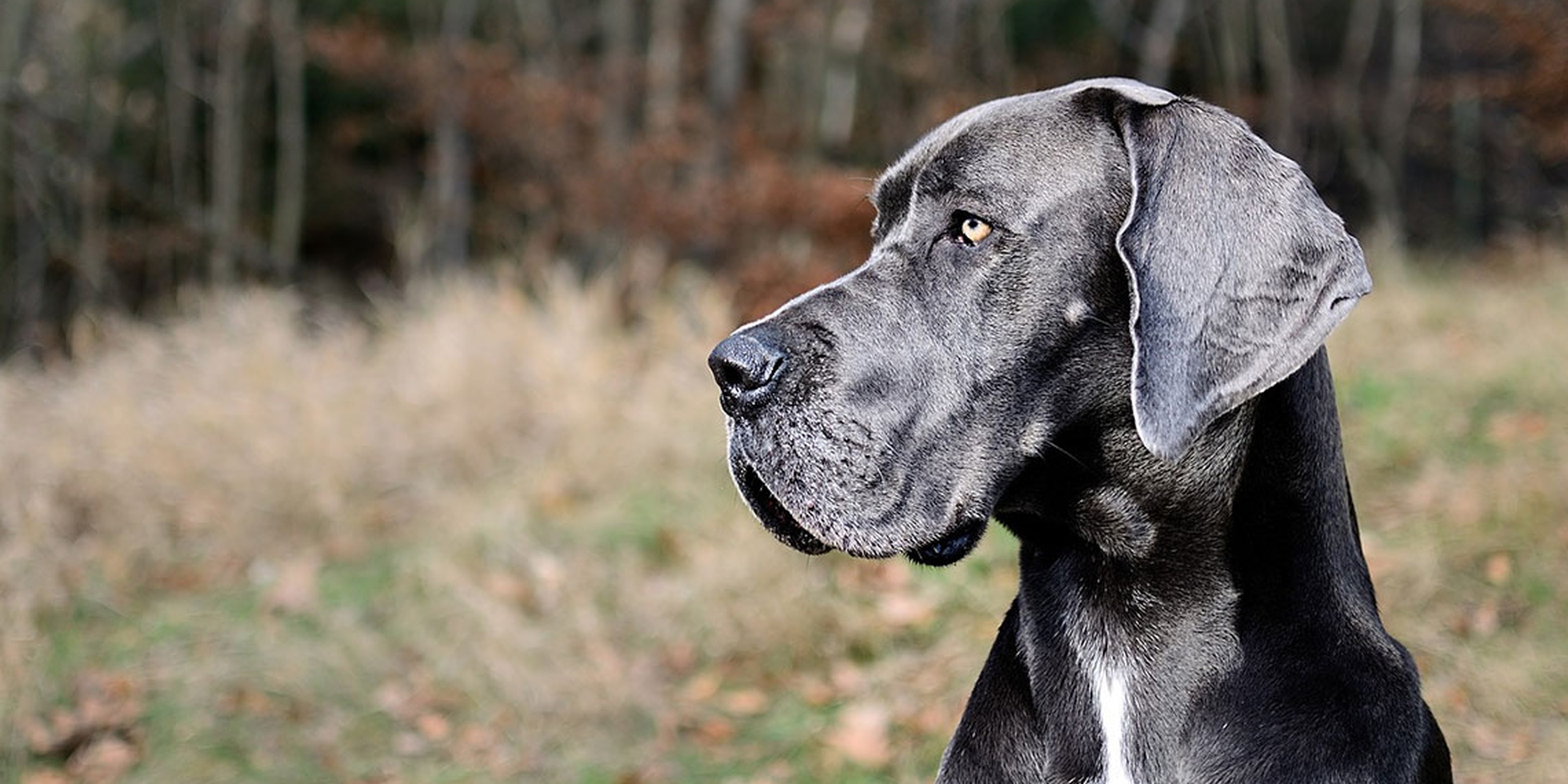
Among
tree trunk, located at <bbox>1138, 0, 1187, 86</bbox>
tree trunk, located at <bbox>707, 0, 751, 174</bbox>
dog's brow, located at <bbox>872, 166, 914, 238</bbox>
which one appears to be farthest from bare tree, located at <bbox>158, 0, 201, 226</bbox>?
dog's brow, located at <bbox>872, 166, 914, 238</bbox>

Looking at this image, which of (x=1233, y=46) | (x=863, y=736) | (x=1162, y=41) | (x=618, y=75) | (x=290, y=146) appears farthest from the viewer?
(x=290, y=146)

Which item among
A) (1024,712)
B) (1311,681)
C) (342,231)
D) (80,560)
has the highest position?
(1311,681)

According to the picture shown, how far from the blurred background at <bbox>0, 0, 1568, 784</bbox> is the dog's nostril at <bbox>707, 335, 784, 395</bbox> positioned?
2.60 m

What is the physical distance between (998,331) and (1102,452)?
29cm

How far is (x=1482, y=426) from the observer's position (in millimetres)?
7109

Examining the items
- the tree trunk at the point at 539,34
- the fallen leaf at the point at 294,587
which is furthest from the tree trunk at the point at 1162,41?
the fallen leaf at the point at 294,587

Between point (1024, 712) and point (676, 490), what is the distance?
466 centimetres

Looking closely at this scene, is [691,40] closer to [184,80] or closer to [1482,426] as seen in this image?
[184,80]

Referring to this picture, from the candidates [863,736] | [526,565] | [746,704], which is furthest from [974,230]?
[526,565]

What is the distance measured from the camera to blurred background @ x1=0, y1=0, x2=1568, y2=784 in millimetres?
5324

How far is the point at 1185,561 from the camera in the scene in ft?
8.46

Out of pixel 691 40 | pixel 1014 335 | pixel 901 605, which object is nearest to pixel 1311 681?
pixel 1014 335

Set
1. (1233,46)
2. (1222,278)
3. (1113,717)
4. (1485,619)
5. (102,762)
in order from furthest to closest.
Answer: (1233,46) < (102,762) < (1485,619) < (1113,717) < (1222,278)

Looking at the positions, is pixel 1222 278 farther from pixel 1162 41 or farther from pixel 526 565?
pixel 1162 41
